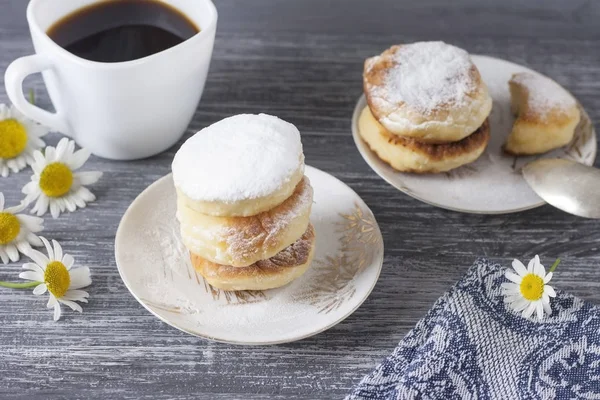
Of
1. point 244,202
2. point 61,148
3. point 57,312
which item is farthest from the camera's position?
point 61,148

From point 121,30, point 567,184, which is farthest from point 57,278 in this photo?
point 567,184

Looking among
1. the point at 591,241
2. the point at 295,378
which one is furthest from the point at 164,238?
the point at 591,241

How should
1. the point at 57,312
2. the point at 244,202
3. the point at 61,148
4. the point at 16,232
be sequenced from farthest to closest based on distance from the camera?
the point at 61,148
the point at 16,232
the point at 57,312
the point at 244,202

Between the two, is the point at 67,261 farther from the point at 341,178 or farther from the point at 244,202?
the point at 341,178

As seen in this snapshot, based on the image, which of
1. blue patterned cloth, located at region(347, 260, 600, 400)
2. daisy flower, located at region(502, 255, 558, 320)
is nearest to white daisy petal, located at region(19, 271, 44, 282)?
blue patterned cloth, located at region(347, 260, 600, 400)

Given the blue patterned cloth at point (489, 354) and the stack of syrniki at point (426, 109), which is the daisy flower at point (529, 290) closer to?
the blue patterned cloth at point (489, 354)

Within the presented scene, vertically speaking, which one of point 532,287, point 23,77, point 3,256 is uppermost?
point 23,77

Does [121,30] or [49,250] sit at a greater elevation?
[121,30]
